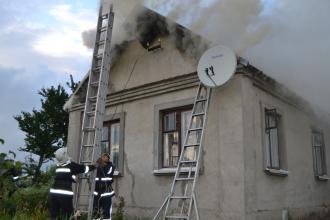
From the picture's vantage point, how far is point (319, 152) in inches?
486

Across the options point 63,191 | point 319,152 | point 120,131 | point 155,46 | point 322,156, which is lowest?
point 63,191

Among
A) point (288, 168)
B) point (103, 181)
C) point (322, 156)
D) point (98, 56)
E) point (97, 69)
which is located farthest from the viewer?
point (322, 156)

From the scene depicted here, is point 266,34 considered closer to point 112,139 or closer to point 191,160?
point 191,160

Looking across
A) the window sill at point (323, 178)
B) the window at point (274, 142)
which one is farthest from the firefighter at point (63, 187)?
the window sill at point (323, 178)

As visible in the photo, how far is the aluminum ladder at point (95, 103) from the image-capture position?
764cm

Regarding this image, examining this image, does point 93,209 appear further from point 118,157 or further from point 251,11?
point 251,11

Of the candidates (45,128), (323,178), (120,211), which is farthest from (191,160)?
(45,128)

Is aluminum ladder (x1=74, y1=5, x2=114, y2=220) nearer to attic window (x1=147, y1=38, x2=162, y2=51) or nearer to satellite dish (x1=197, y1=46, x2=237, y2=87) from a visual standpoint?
attic window (x1=147, y1=38, x2=162, y2=51)

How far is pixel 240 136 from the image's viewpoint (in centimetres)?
814

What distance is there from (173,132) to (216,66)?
7.02 ft

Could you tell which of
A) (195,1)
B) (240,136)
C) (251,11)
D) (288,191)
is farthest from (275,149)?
(195,1)

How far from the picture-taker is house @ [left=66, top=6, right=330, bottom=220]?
8266 mm

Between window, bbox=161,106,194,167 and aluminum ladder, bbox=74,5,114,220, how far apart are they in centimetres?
188

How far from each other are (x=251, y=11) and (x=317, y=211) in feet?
19.5
